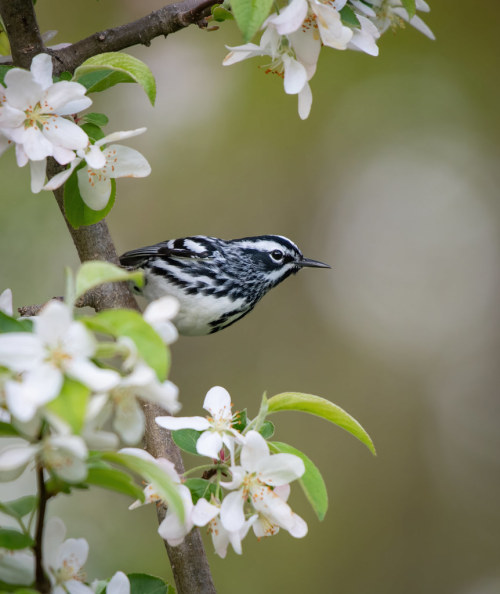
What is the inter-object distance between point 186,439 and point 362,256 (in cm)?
357

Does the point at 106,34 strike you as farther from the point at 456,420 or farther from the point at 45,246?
the point at 456,420

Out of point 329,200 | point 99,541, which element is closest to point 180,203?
point 329,200

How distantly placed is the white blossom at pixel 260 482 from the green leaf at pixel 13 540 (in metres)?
0.29


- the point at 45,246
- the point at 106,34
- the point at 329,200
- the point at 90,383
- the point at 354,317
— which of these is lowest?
the point at 354,317

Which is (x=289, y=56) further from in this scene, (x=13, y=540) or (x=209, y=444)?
(x=13, y=540)

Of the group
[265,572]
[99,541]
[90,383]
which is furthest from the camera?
[265,572]

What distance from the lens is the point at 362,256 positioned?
15.3 feet

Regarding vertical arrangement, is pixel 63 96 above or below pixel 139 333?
above

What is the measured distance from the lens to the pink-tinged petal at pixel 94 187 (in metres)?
1.28

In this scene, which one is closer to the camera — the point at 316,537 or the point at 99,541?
the point at 99,541

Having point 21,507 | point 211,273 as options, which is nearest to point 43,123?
point 21,507

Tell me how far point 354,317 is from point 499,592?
68.6 inches

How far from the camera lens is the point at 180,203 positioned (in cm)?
418

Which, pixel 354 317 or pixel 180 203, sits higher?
pixel 180 203
